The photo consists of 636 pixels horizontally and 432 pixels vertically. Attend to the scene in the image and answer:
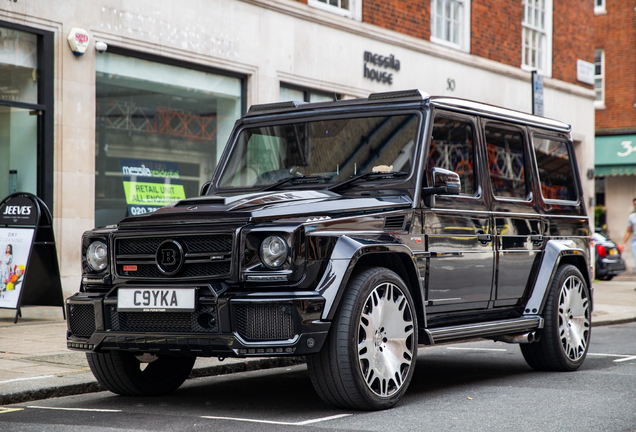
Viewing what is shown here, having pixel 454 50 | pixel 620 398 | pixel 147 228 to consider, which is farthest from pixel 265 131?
pixel 454 50

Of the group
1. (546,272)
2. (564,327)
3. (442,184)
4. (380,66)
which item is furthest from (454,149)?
(380,66)

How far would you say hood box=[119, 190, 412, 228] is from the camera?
195 inches

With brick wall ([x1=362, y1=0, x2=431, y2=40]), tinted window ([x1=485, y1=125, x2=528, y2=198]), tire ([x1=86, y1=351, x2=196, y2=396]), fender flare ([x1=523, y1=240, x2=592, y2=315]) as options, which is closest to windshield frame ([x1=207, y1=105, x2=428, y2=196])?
tinted window ([x1=485, y1=125, x2=528, y2=198])

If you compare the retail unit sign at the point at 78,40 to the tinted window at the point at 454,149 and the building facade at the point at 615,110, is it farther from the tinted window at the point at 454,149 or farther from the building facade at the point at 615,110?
the building facade at the point at 615,110

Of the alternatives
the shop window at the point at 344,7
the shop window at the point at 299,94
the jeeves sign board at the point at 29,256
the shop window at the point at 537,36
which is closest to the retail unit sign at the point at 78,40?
the jeeves sign board at the point at 29,256

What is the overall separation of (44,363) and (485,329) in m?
3.59

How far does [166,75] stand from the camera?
42.2 feet

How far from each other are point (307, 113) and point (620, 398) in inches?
122

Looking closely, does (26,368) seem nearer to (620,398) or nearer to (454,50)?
(620,398)

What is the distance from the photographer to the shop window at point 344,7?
1543 centimetres

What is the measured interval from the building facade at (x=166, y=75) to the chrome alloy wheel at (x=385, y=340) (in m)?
7.09

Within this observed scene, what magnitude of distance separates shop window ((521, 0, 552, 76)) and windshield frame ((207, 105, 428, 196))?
1546 cm

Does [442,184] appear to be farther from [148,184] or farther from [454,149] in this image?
[148,184]

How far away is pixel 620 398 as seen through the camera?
229 inches
